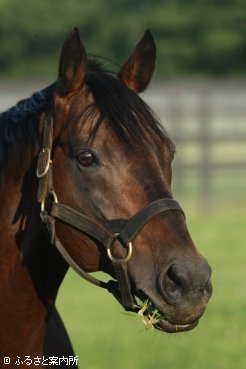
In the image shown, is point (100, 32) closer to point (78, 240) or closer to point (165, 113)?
point (165, 113)

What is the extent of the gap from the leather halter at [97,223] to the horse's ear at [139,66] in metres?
0.42

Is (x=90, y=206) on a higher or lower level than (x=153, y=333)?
higher

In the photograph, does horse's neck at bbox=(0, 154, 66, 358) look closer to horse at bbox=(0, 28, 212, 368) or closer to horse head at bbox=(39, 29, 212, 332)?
horse at bbox=(0, 28, 212, 368)

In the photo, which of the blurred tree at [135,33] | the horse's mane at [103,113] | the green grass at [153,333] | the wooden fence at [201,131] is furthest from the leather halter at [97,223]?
the blurred tree at [135,33]

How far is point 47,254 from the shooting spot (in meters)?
3.46

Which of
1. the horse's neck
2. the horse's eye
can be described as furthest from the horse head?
the horse's neck

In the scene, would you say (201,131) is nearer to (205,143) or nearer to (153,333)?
(205,143)

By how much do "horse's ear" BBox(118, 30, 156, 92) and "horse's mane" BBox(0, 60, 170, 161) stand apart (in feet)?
0.43

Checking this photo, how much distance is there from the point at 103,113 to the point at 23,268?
0.65 m

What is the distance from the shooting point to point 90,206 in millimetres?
3213

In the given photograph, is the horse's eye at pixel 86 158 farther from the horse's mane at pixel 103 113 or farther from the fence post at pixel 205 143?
the fence post at pixel 205 143

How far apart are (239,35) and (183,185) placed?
20.3 meters

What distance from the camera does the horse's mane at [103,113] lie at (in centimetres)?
323

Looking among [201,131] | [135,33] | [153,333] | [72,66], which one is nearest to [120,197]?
[72,66]
